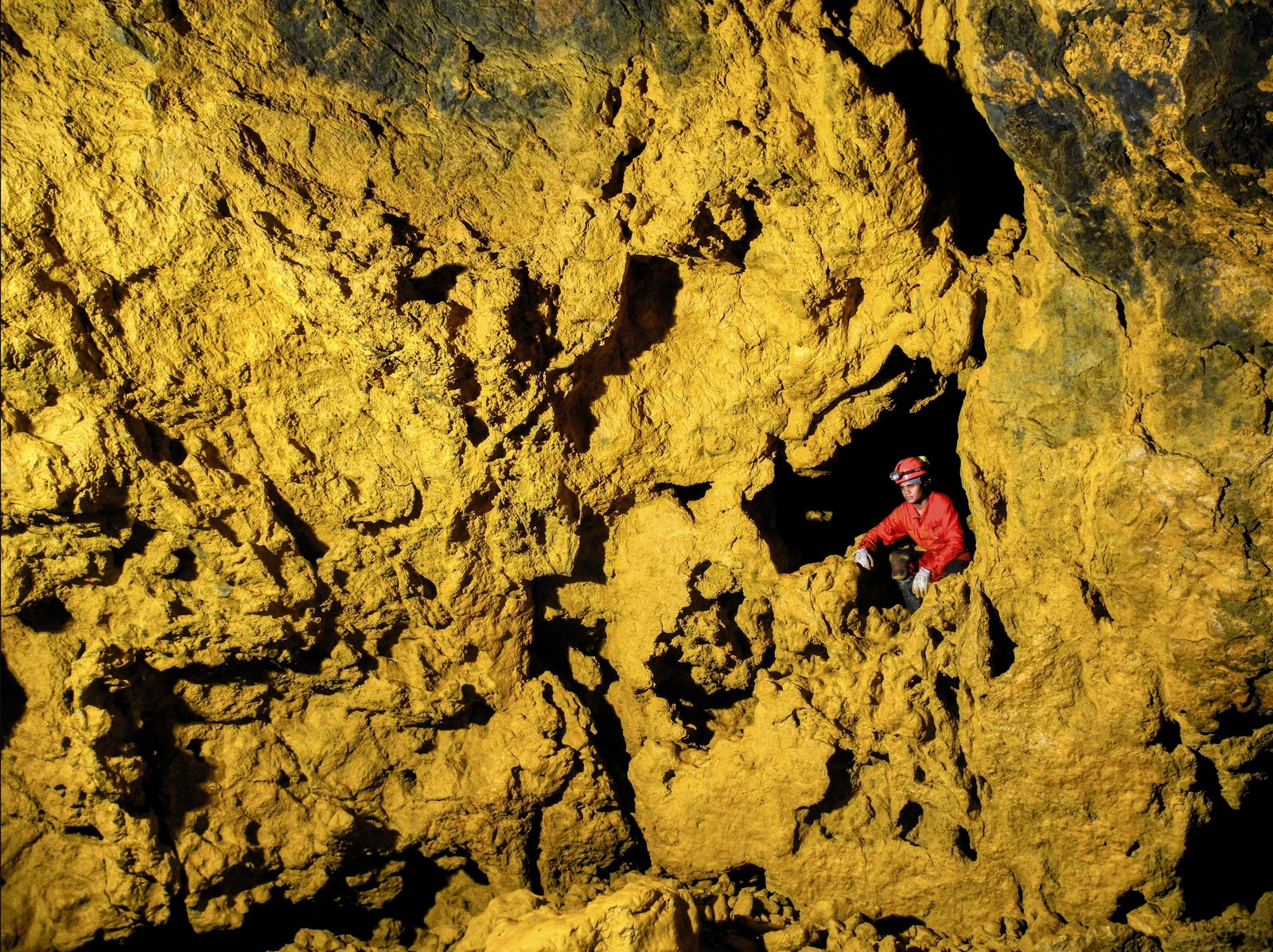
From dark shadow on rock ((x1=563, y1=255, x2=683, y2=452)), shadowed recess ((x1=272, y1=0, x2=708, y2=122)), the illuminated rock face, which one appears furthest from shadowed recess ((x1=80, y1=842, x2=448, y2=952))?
shadowed recess ((x1=272, y1=0, x2=708, y2=122))

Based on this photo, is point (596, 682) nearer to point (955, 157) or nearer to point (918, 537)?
point (918, 537)

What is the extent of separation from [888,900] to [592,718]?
5.38ft

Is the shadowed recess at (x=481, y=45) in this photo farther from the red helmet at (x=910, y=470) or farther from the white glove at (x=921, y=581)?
the white glove at (x=921, y=581)

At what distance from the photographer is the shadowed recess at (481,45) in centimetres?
326

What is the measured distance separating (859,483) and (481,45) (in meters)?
2.98

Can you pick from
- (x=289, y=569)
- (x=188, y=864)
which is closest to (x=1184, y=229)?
(x=289, y=569)

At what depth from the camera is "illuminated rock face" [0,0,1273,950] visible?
3.14 metres

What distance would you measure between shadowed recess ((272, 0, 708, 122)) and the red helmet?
2.16 m

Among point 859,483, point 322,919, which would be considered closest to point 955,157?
point 859,483

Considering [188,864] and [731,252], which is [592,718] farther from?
[731,252]

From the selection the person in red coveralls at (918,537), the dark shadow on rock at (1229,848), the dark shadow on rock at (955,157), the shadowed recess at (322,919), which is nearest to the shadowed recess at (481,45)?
the dark shadow on rock at (955,157)

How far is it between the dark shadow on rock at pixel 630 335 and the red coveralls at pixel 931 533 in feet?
5.14

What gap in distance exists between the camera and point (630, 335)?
12.6 feet

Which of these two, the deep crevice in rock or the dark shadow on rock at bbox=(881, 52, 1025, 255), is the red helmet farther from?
the deep crevice in rock
